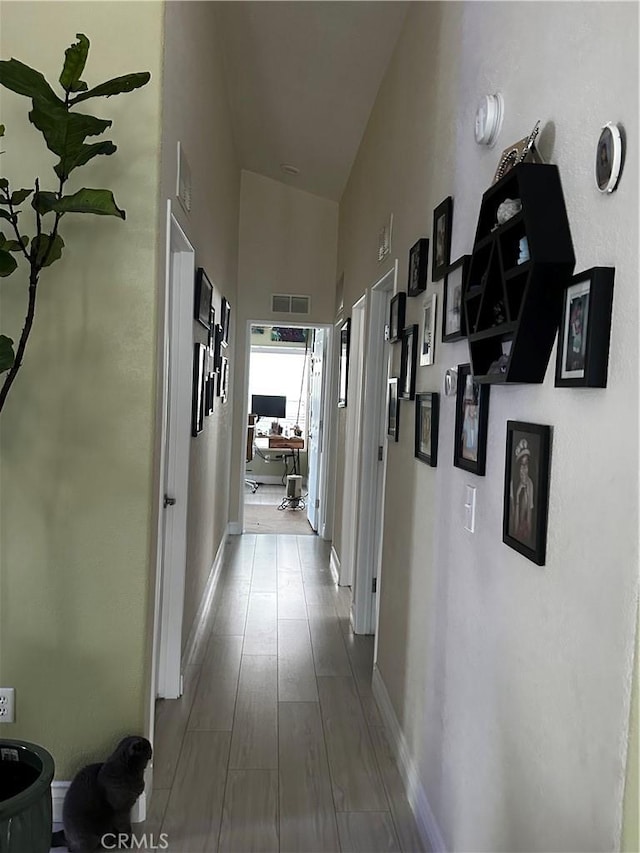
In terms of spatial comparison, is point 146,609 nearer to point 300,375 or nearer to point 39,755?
point 39,755

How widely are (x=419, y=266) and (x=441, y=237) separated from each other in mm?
293

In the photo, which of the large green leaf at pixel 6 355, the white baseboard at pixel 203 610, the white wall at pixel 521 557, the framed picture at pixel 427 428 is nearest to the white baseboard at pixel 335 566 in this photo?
the white baseboard at pixel 203 610

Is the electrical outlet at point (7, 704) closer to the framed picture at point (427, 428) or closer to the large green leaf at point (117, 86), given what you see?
the framed picture at point (427, 428)

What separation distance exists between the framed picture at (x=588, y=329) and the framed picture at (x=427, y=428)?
3.06 feet

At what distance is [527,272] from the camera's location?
122 centimetres

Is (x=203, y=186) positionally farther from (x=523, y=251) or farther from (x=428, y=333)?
(x=523, y=251)

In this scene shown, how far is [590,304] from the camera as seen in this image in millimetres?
1063

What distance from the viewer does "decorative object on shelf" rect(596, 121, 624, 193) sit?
3.31 ft

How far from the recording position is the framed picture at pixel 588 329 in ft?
3.42

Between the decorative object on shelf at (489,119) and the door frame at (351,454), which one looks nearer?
the decorative object on shelf at (489,119)

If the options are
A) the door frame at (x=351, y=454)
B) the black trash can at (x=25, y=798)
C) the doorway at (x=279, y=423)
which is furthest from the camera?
the doorway at (x=279, y=423)

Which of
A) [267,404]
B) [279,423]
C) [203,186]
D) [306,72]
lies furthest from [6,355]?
[279,423]

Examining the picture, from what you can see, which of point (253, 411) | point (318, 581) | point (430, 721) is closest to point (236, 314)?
point (318, 581)

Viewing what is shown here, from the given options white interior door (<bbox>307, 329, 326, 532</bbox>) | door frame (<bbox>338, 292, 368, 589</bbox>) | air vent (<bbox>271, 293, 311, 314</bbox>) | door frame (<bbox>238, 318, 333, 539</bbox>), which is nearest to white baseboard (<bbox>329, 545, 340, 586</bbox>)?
door frame (<bbox>338, 292, 368, 589</bbox>)
